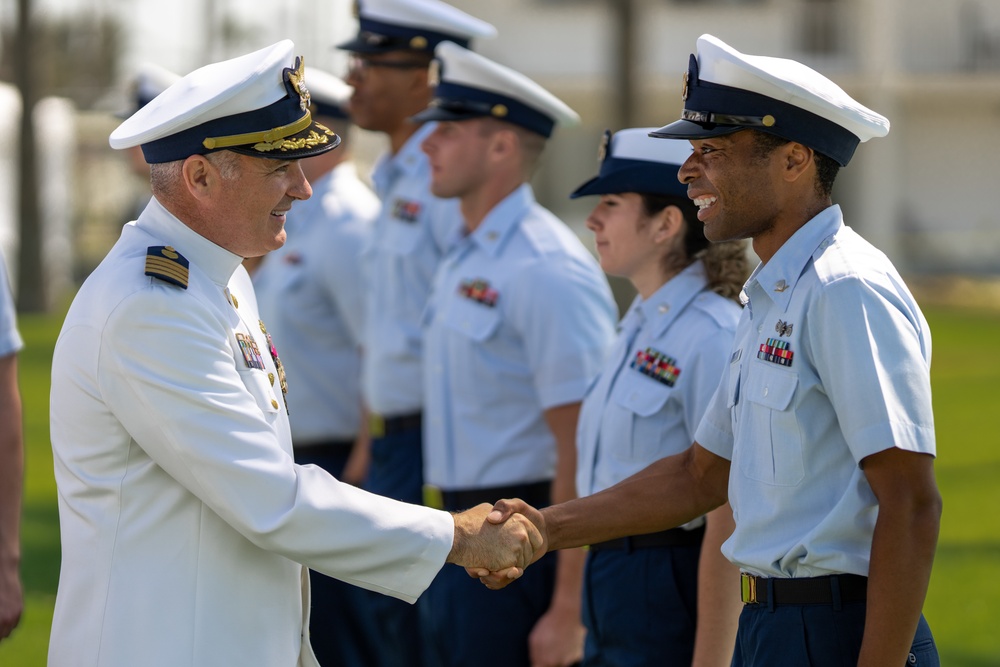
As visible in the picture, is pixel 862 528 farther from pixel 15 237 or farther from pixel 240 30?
pixel 240 30

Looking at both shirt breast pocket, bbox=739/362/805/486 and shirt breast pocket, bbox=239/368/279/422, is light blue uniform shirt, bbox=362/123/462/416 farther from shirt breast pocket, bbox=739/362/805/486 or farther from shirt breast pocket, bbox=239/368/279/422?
shirt breast pocket, bbox=739/362/805/486

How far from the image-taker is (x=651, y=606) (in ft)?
12.4

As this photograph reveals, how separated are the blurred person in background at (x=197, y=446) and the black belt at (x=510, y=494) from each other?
5.15 feet

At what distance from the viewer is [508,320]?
469 cm

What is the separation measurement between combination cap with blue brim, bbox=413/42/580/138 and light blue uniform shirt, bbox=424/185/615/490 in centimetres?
40

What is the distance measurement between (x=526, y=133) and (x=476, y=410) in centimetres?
106

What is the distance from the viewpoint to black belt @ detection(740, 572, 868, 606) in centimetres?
285

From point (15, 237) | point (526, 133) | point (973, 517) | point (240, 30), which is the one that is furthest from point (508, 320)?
point (240, 30)

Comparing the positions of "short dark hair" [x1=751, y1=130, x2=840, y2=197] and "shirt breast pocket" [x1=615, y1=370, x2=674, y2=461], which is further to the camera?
"shirt breast pocket" [x1=615, y1=370, x2=674, y2=461]

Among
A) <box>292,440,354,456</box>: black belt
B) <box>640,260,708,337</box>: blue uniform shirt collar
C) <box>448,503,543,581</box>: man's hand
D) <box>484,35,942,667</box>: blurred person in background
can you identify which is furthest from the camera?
<box>292,440,354,456</box>: black belt

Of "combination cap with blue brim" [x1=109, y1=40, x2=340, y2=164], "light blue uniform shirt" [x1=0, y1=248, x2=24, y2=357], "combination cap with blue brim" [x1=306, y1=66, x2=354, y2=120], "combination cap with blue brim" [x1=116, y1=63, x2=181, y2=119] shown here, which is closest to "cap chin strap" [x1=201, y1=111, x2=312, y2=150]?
"combination cap with blue brim" [x1=109, y1=40, x2=340, y2=164]

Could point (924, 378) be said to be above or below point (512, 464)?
above

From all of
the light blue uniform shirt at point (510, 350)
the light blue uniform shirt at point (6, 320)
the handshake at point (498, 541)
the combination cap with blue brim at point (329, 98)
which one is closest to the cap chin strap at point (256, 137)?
the handshake at point (498, 541)

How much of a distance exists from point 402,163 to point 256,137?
9.59 ft
